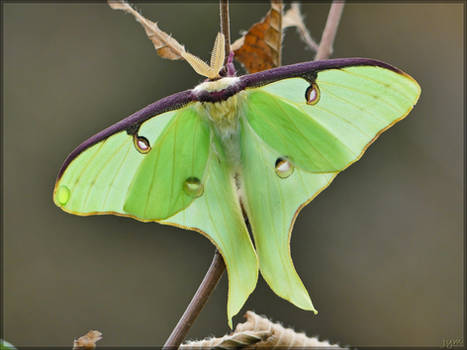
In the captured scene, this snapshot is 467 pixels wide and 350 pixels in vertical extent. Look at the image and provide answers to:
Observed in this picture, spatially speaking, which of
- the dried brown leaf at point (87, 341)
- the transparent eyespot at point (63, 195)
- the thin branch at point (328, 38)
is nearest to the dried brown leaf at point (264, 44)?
the thin branch at point (328, 38)

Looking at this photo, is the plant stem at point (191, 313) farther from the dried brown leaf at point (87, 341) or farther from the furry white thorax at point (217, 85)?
the furry white thorax at point (217, 85)

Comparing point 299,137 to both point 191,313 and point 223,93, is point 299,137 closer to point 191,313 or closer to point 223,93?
point 223,93

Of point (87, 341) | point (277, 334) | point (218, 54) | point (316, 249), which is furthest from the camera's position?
point (316, 249)

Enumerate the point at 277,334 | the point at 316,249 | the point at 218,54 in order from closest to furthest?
the point at 218,54, the point at 277,334, the point at 316,249

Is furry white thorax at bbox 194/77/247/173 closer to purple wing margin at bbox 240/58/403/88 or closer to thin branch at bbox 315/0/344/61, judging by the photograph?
purple wing margin at bbox 240/58/403/88

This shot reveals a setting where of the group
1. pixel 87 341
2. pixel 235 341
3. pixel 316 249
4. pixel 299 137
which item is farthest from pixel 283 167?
pixel 316 249

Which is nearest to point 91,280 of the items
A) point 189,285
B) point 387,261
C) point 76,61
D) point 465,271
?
point 189,285

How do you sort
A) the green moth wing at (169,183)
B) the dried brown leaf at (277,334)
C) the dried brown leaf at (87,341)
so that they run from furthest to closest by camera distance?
the dried brown leaf at (277,334) → the green moth wing at (169,183) → the dried brown leaf at (87,341)
